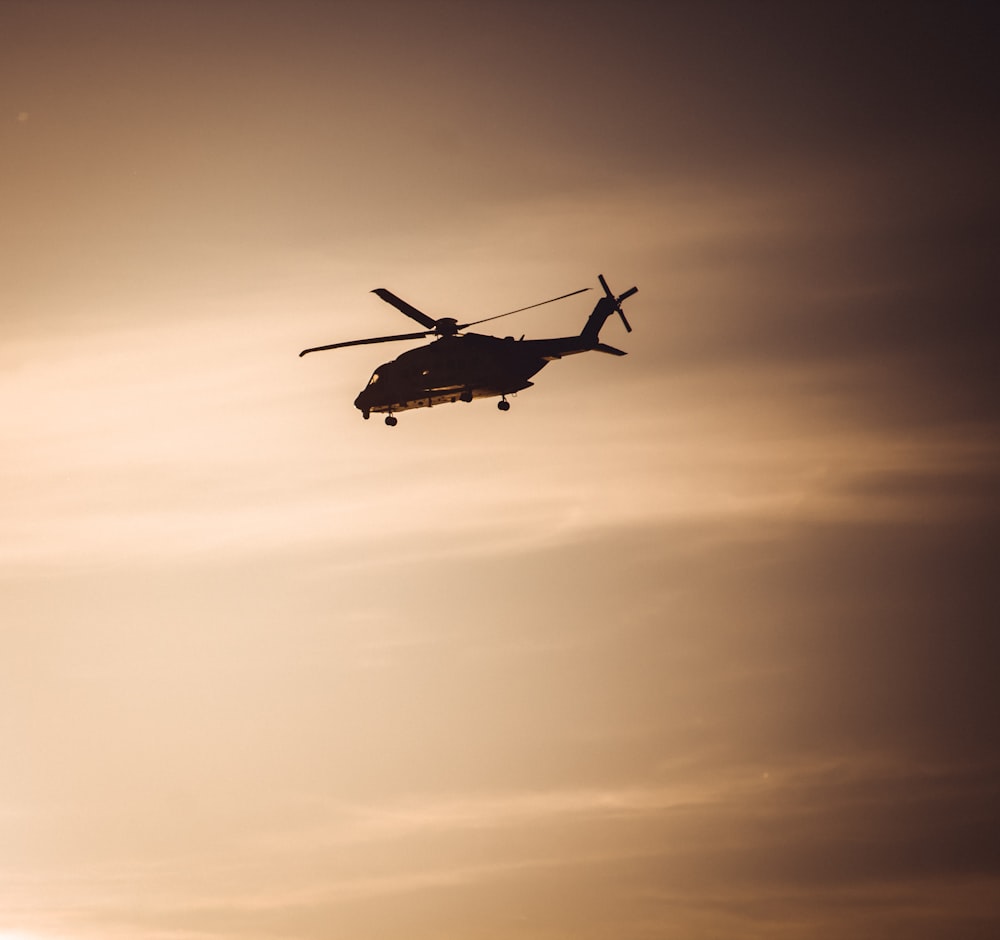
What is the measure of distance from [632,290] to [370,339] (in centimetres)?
2362

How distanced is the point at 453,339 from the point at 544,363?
23.7 feet

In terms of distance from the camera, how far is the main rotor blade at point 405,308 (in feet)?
459

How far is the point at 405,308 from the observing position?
466 feet

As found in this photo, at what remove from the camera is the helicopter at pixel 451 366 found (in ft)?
452

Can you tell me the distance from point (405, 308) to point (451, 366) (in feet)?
22.8

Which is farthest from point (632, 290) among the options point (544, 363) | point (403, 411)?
point (403, 411)

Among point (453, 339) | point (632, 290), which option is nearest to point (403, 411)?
point (453, 339)

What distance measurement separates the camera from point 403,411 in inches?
5595

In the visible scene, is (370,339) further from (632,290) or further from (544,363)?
(632,290)

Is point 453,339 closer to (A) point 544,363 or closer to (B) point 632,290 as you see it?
(A) point 544,363

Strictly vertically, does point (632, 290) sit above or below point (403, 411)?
above

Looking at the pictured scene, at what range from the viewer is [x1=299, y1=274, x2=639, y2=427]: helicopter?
137875 mm

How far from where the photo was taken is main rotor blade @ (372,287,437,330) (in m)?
140

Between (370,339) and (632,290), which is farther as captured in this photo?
(632,290)
